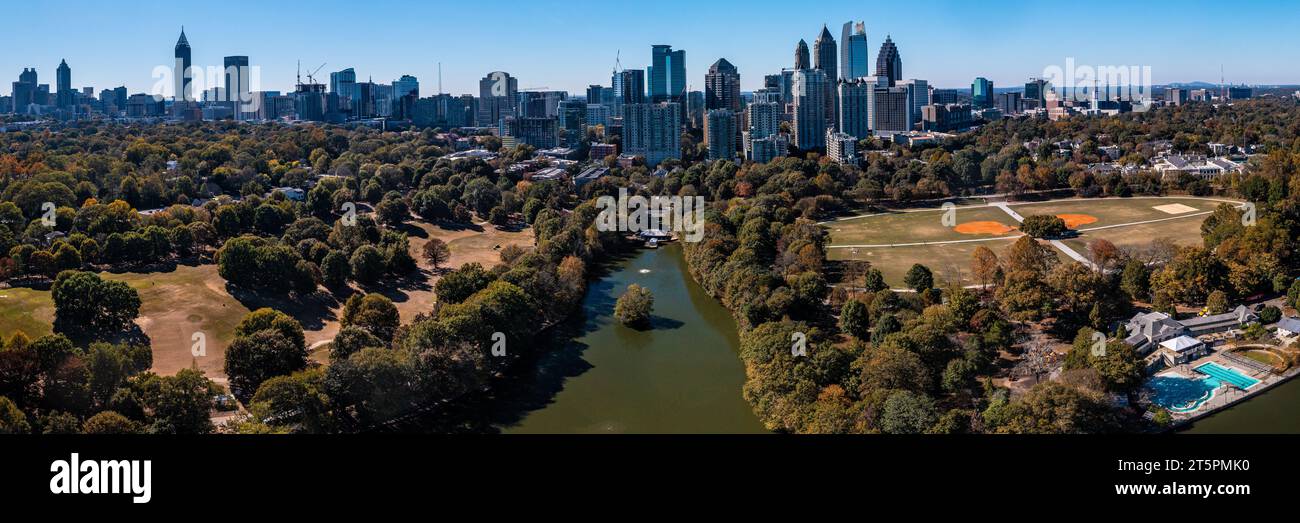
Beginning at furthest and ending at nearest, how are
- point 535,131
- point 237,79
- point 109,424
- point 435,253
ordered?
1. point 237,79
2. point 535,131
3. point 435,253
4. point 109,424

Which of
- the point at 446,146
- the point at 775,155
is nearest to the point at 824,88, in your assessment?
the point at 775,155

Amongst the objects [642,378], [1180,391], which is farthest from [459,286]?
[1180,391]

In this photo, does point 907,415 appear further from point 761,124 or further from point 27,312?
point 761,124

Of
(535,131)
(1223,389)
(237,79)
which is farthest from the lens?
(237,79)

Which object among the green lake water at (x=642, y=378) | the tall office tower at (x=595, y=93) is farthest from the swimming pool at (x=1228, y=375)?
the tall office tower at (x=595, y=93)

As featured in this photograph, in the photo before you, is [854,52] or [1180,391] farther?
[854,52]

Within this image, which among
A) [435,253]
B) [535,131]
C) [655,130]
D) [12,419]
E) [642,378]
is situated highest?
[535,131]

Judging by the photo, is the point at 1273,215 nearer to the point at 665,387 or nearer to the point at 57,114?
the point at 665,387
